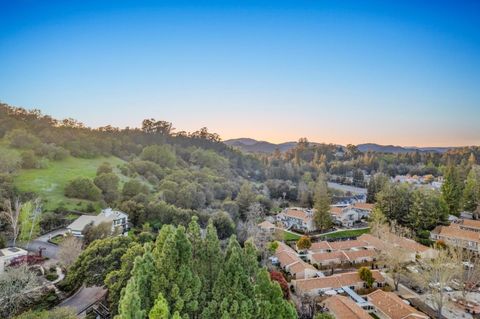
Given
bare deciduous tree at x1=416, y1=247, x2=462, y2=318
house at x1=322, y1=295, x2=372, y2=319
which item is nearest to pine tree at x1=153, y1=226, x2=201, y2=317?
house at x1=322, y1=295, x2=372, y2=319

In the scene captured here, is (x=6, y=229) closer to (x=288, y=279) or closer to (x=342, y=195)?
(x=288, y=279)

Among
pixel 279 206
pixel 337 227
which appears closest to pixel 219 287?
pixel 337 227

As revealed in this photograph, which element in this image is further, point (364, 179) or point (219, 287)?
point (364, 179)

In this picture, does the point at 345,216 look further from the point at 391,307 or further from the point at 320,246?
the point at 391,307

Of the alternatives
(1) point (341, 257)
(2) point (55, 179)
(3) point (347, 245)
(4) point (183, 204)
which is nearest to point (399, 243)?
(3) point (347, 245)

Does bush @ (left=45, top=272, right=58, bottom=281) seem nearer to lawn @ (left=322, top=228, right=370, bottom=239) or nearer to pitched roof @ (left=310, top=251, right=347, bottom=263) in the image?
pitched roof @ (left=310, top=251, right=347, bottom=263)

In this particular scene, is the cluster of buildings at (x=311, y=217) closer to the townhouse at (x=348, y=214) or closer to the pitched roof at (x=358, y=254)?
the townhouse at (x=348, y=214)

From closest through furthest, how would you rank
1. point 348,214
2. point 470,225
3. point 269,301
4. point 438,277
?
point 269,301
point 438,277
point 470,225
point 348,214

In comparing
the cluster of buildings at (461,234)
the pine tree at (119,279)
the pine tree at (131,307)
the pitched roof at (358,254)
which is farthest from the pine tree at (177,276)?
the cluster of buildings at (461,234)
